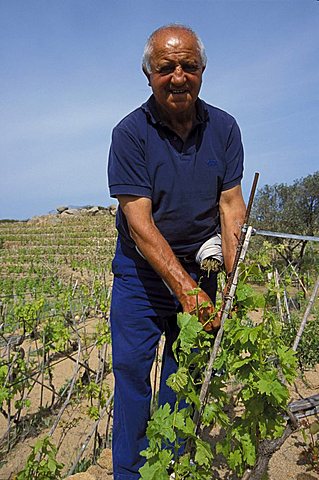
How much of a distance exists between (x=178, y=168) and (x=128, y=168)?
22 centimetres

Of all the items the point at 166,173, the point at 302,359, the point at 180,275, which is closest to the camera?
the point at 180,275

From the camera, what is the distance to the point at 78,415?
4.52 meters

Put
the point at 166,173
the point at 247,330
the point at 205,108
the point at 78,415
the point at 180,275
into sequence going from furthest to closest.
Result: 1. the point at 78,415
2. the point at 205,108
3. the point at 166,173
4. the point at 180,275
5. the point at 247,330

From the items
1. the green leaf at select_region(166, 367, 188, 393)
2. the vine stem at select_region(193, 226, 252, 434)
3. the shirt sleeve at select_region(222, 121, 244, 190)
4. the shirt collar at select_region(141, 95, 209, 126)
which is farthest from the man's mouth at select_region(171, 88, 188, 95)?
the green leaf at select_region(166, 367, 188, 393)

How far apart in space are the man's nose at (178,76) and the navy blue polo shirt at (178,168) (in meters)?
0.21

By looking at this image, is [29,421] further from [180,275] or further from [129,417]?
[180,275]

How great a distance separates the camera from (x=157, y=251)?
1.98m

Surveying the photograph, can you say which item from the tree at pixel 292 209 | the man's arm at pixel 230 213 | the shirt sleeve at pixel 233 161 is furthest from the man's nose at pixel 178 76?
the tree at pixel 292 209

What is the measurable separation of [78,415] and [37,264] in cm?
1649

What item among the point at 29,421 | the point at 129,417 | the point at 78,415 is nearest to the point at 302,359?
the point at 78,415

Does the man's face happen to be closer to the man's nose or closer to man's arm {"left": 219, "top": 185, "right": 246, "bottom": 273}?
the man's nose

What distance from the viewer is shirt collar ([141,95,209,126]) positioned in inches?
84.8

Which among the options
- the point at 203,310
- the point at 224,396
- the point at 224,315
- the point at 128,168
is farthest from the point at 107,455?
the point at 128,168

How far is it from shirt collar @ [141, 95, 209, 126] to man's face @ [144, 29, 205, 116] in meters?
0.09
